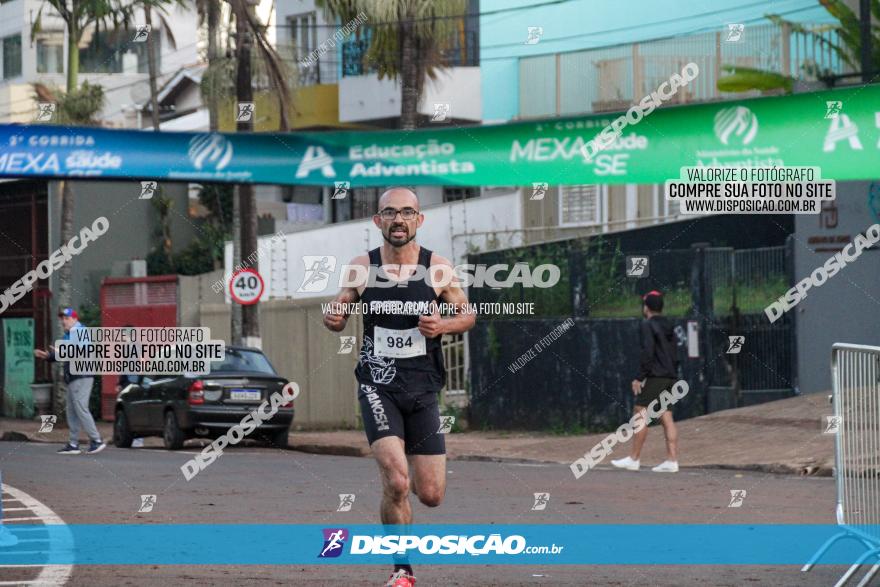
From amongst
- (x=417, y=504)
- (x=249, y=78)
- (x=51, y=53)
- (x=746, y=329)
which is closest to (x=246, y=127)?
(x=249, y=78)

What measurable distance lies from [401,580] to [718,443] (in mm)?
11633

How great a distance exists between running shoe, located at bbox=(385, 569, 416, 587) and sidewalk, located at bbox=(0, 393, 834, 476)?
9.21m

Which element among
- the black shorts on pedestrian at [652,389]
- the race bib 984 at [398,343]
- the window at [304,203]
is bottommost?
the black shorts on pedestrian at [652,389]

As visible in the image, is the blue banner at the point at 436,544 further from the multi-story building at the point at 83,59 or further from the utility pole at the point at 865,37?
the multi-story building at the point at 83,59

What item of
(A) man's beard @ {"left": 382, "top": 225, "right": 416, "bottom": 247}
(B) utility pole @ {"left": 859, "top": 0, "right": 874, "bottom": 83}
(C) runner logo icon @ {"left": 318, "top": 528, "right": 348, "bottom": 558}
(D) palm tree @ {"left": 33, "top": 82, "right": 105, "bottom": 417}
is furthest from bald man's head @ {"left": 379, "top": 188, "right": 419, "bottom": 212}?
(D) palm tree @ {"left": 33, "top": 82, "right": 105, "bottom": 417}

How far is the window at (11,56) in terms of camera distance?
167ft

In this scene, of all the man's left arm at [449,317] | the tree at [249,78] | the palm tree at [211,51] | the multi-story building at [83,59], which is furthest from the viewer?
the multi-story building at [83,59]

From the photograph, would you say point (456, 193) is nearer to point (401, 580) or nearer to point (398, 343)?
point (398, 343)

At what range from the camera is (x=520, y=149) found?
13.6 metres

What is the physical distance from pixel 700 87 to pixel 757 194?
7638 mm

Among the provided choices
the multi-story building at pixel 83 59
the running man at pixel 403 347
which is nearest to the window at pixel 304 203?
the multi-story building at pixel 83 59

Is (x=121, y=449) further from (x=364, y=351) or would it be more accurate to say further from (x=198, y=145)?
(x=364, y=351)

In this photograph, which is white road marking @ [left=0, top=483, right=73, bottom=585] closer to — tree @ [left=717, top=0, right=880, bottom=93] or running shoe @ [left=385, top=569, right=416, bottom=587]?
running shoe @ [left=385, top=569, right=416, bottom=587]

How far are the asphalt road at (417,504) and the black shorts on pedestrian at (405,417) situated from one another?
85 cm
